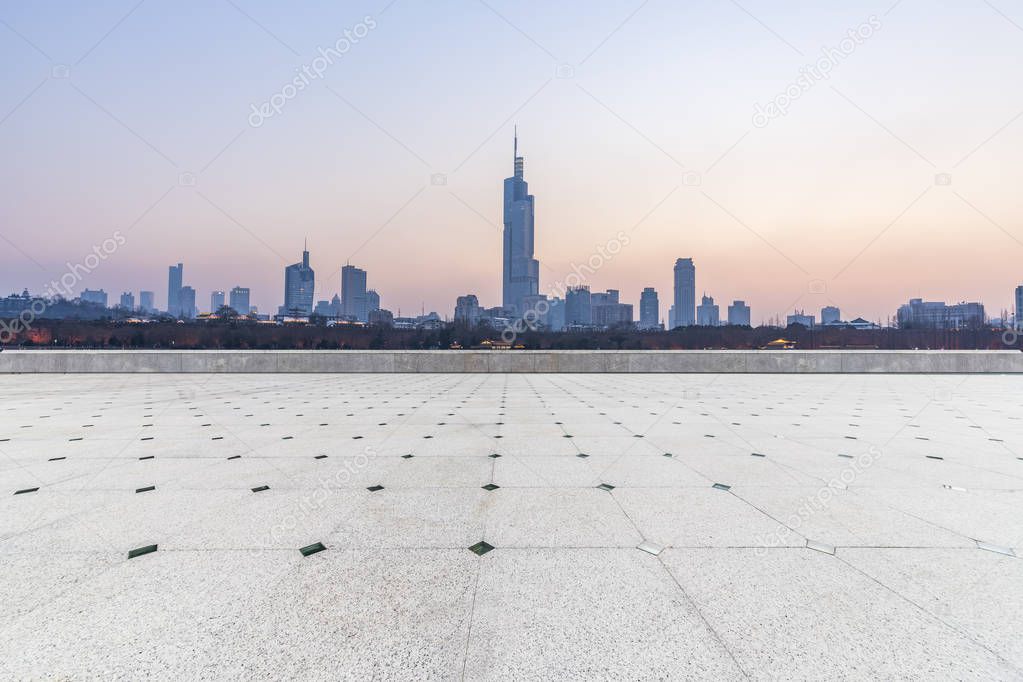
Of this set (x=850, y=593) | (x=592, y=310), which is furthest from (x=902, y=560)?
(x=592, y=310)

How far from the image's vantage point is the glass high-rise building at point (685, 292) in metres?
166

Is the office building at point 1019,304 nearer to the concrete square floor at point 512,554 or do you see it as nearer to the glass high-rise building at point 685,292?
the glass high-rise building at point 685,292

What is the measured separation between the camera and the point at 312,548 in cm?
295

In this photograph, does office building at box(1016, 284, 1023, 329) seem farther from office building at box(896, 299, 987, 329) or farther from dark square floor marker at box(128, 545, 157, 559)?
dark square floor marker at box(128, 545, 157, 559)

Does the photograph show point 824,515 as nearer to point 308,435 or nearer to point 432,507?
point 432,507

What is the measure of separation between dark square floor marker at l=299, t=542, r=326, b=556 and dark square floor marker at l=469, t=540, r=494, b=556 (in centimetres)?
102

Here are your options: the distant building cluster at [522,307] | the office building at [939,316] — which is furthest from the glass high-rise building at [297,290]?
the office building at [939,316]

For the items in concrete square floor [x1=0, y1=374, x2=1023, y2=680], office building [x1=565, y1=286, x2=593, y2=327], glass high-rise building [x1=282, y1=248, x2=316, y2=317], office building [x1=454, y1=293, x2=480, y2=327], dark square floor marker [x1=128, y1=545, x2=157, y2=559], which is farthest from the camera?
glass high-rise building [x1=282, y1=248, x2=316, y2=317]

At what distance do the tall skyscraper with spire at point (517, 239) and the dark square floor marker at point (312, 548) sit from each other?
160826mm

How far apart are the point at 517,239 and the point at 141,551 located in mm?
176253

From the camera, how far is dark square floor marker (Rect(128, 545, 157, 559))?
285cm

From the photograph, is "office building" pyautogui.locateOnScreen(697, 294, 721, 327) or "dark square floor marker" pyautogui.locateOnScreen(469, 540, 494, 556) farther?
"office building" pyautogui.locateOnScreen(697, 294, 721, 327)

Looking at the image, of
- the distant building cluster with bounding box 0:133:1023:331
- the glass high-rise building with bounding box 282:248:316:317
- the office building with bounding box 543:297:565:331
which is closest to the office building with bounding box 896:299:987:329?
the distant building cluster with bounding box 0:133:1023:331

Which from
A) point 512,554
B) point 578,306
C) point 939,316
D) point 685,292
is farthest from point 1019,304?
point 512,554
